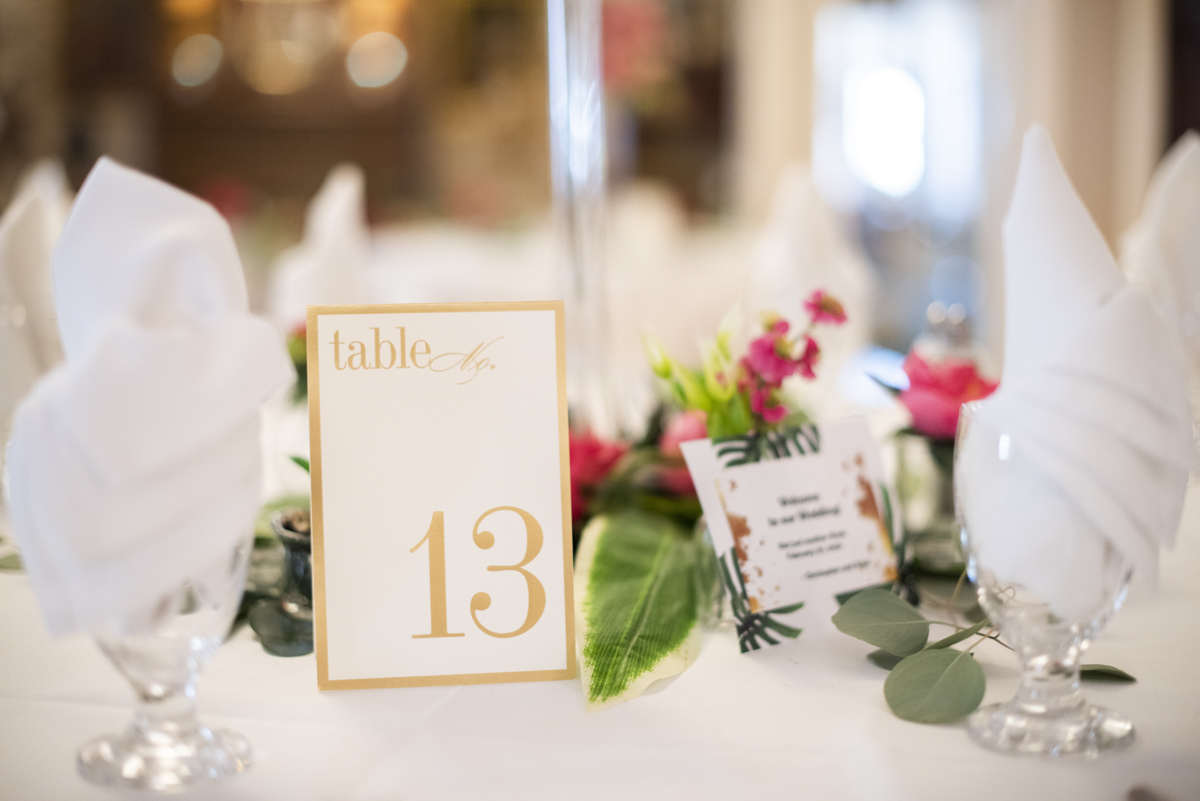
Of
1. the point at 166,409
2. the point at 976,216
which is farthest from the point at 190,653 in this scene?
the point at 976,216

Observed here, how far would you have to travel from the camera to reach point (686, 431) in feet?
2.93

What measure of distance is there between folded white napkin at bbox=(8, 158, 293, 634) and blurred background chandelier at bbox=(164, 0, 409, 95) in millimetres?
6275

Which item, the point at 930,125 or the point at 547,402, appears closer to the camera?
the point at 547,402

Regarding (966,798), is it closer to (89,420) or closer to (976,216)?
(89,420)

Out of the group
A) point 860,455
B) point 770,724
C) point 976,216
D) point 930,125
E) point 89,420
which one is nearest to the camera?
point 89,420

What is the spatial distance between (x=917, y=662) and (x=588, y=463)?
459 mm

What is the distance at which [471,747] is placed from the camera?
0.56 m

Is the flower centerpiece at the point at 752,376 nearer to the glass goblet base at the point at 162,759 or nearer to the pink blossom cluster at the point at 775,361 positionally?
the pink blossom cluster at the point at 775,361

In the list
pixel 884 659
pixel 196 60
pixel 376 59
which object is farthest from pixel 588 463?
pixel 196 60

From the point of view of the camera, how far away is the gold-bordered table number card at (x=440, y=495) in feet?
2.09

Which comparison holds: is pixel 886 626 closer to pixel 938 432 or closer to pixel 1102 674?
Result: pixel 1102 674

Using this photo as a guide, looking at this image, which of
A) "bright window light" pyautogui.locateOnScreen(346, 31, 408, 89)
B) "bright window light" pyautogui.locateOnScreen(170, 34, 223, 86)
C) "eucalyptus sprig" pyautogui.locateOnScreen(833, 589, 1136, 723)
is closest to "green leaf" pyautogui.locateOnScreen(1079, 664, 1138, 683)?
"eucalyptus sprig" pyautogui.locateOnScreen(833, 589, 1136, 723)

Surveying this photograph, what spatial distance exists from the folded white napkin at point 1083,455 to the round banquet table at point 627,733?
11cm

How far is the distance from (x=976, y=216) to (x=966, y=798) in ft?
17.3
